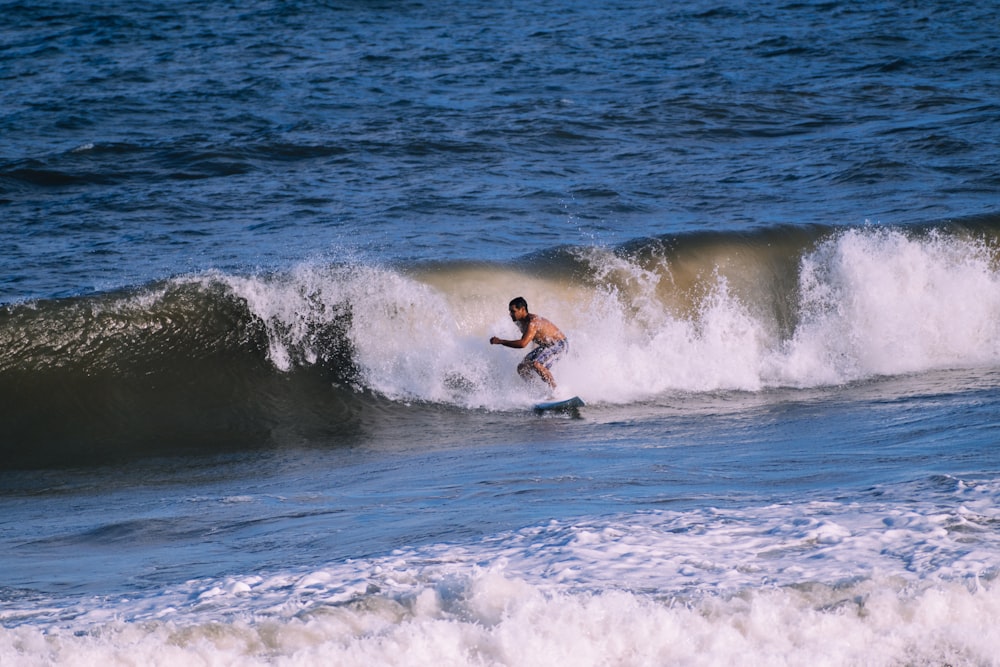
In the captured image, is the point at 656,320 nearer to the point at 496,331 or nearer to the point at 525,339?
the point at 496,331

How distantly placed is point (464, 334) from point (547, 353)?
4.73ft

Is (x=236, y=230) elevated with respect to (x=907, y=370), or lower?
elevated

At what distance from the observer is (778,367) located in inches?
466

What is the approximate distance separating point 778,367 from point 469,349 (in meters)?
3.19

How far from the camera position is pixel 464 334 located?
12.0 metres

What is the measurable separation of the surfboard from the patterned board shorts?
2.11 ft

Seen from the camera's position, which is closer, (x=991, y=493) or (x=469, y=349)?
(x=991, y=493)

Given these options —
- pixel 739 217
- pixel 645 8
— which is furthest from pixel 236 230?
pixel 645 8

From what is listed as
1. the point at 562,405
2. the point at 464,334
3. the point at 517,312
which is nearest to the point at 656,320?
the point at 464,334

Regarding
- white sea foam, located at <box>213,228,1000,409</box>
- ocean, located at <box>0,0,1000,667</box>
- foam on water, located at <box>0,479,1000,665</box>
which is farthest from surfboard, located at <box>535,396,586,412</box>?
foam on water, located at <box>0,479,1000,665</box>

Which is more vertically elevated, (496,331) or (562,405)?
(496,331)

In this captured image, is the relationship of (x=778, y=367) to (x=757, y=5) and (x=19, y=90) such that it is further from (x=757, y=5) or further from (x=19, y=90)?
(x=757, y=5)

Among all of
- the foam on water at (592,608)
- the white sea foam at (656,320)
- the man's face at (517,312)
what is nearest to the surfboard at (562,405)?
the white sea foam at (656,320)

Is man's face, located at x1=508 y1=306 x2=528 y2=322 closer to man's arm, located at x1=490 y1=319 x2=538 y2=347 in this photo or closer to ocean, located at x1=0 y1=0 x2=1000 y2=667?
man's arm, located at x1=490 y1=319 x2=538 y2=347
